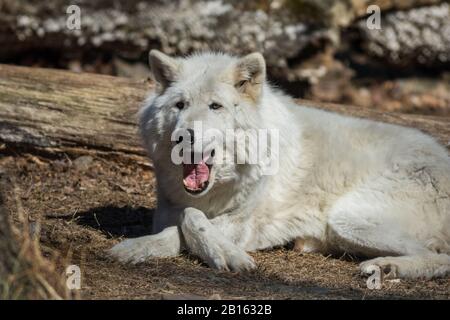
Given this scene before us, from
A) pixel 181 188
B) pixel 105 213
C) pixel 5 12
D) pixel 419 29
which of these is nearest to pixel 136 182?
pixel 105 213

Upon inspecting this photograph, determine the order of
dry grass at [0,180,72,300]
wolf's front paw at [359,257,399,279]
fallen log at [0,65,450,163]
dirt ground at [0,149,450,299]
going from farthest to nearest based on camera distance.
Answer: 1. fallen log at [0,65,450,163]
2. wolf's front paw at [359,257,399,279]
3. dirt ground at [0,149,450,299]
4. dry grass at [0,180,72,300]

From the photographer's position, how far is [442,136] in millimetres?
8078

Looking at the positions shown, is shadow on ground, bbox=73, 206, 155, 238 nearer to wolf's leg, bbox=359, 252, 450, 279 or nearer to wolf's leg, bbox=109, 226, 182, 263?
wolf's leg, bbox=109, 226, 182, 263

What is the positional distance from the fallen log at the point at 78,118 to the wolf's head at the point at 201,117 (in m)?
2.11

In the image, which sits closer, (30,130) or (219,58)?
(219,58)

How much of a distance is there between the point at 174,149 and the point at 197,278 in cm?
105

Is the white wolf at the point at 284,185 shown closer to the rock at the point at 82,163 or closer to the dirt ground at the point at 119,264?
the dirt ground at the point at 119,264

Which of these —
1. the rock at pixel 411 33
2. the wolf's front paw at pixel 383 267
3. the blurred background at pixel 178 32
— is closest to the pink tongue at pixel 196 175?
the wolf's front paw at pixel 383 267

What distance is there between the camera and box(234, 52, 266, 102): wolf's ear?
592 centimetres

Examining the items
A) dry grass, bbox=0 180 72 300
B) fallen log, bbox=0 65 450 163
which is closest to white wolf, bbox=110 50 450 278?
dry grass, bbox=0 180 72 300

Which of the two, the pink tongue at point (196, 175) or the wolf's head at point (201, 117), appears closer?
the wolf's head at point (201, 117)

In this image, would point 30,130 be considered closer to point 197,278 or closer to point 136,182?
point 136,182

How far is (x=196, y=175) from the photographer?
19.3 ft

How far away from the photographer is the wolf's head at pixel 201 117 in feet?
18.9
